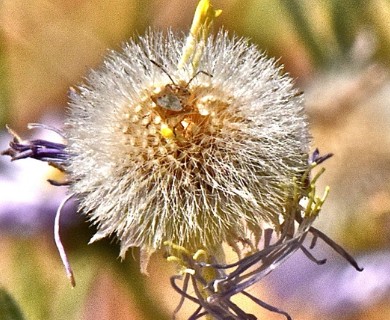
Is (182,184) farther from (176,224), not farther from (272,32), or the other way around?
(272,32)

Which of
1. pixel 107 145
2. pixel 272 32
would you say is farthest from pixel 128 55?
pixel 272 32

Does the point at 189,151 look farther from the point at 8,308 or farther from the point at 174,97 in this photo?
the point at 8,308

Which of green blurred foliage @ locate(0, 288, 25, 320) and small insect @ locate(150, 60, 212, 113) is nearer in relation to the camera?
small insect @ locate(150, 60, 212, 113)

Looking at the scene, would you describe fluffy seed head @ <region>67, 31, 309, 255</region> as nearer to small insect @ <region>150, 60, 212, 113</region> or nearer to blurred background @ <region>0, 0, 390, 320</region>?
small insect @ <region>150, 60, 212, 113</region>

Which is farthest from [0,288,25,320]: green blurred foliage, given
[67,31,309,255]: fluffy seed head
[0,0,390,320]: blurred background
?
[67,31,309,255]: fluffy seed head

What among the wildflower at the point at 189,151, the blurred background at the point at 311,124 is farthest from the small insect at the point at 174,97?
the blurred background at the point at 311,124

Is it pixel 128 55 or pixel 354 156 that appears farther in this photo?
pixel 354 156

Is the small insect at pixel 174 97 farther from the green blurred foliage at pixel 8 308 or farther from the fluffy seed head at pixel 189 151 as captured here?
the green blurred foliage at pixel 8 308

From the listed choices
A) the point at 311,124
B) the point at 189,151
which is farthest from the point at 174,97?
the point at 311,124
